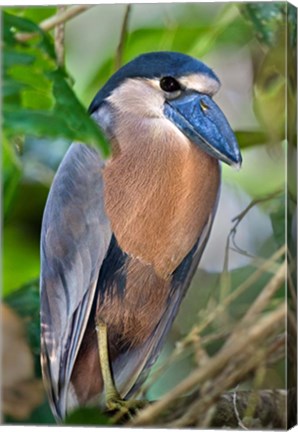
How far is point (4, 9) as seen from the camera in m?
2.83

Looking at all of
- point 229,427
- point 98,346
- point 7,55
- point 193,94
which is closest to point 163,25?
point 193,94

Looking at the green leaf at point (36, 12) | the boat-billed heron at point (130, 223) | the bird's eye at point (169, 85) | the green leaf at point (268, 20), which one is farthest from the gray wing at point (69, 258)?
the green leaf at point (268, 20)

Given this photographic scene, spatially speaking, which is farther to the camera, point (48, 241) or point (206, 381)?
point (48, 241)

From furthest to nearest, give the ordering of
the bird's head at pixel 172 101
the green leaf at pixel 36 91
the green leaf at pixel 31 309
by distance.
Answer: the green leaf at pixel 31 309, the bird's head at pixel 172 101, the green leaf at pixel 36 91

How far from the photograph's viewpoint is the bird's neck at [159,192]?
2.73 meters

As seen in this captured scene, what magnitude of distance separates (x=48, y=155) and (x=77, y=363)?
52cm

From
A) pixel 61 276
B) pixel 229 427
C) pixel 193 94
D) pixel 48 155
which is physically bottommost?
pixel 229 427

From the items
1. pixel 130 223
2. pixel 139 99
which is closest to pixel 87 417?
pixel 130 223

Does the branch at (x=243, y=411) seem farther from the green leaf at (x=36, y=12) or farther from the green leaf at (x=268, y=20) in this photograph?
the green leaf at (x=36, y=12)

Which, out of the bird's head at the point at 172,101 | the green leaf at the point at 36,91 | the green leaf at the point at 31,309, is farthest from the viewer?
the green leaf at the point at 31,309

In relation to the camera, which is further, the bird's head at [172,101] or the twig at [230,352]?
the bird's head at [172,101]

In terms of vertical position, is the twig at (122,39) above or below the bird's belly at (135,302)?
above

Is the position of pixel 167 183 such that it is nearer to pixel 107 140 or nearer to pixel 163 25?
pixel 107 140

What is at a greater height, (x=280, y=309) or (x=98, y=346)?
(x=280, y=309)
